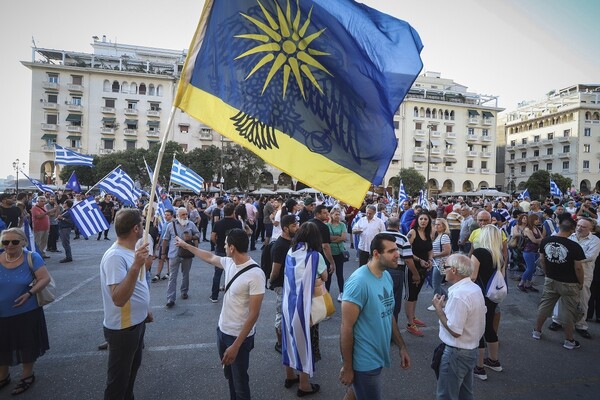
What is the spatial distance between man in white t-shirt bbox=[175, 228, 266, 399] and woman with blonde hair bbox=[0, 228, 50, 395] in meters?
2.20

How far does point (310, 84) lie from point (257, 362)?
3.28 m

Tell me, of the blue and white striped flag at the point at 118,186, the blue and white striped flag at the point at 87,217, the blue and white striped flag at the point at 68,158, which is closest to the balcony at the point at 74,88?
the blue and white striped flag at the point at 68,158

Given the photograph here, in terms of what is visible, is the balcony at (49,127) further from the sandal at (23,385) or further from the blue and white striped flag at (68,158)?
the sandal at (23,385)

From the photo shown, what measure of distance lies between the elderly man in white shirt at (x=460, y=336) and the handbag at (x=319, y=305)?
1136 millimetres

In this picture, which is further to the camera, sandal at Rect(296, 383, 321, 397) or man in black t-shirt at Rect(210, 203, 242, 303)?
man in black t-shirt at Rect(210, 203, 242, 303)

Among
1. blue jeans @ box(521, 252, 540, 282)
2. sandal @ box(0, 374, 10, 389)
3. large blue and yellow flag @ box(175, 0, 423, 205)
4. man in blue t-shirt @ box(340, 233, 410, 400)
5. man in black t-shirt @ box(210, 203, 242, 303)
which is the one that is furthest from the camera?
blue jeans @ box(521, 252, 540, 282)

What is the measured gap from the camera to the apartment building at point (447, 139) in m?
58.3

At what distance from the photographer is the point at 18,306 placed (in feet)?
11.7

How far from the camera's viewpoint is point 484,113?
6175 centimetres

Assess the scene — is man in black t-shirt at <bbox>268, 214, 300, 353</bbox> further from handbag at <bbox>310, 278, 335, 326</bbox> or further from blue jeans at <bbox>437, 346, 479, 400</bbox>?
blue jeans at <bbox>437, 346, 479, 400</bbox>

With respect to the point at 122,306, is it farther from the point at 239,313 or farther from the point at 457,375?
the point at 457,375

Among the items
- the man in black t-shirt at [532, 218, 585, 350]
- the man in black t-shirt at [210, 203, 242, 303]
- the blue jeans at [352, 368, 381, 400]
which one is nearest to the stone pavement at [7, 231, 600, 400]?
the man in black t-shirt at [210, 203, 242, 303]

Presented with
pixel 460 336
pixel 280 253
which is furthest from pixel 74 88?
pixel 460 336

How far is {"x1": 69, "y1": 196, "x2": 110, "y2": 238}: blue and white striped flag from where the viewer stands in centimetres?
723
